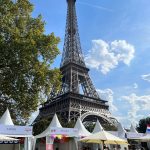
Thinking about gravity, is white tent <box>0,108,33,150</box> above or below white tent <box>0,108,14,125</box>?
below

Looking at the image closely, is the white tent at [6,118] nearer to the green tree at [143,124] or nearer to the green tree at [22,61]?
the green tree at [22,61]

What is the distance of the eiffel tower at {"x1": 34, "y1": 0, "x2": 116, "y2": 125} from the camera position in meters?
67.9

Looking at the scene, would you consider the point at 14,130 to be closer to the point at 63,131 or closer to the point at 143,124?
the point at 63,131

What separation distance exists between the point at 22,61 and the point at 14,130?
5.82 meters

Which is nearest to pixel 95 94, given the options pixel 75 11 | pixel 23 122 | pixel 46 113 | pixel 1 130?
pixel 46 113

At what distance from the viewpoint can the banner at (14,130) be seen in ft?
64.2

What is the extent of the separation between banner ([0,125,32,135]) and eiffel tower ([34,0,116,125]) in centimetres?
4165

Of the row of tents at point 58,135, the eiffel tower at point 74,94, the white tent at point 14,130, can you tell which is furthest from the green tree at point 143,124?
the white tent at point 14,130

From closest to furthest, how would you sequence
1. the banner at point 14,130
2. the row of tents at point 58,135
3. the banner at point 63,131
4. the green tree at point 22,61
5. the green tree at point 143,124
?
the row of tents at point 58,135, the banner at point 14,130, the green tree at point 22,61, the banner at point 63,131, the green tree at point 143,124

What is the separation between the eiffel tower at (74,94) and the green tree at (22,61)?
3990 cm

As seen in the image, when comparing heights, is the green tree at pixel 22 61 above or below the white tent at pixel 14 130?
above

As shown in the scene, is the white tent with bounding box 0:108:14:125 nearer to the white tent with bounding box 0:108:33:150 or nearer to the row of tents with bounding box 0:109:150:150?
the row of tents with bounding box 0:109:150:150

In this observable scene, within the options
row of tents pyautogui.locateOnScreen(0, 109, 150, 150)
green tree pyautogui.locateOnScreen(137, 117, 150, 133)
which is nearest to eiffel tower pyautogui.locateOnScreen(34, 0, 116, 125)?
green tree pyautogui.locateOnScreen(137, 117, 150, 133)

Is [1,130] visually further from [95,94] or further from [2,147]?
[95,94]
